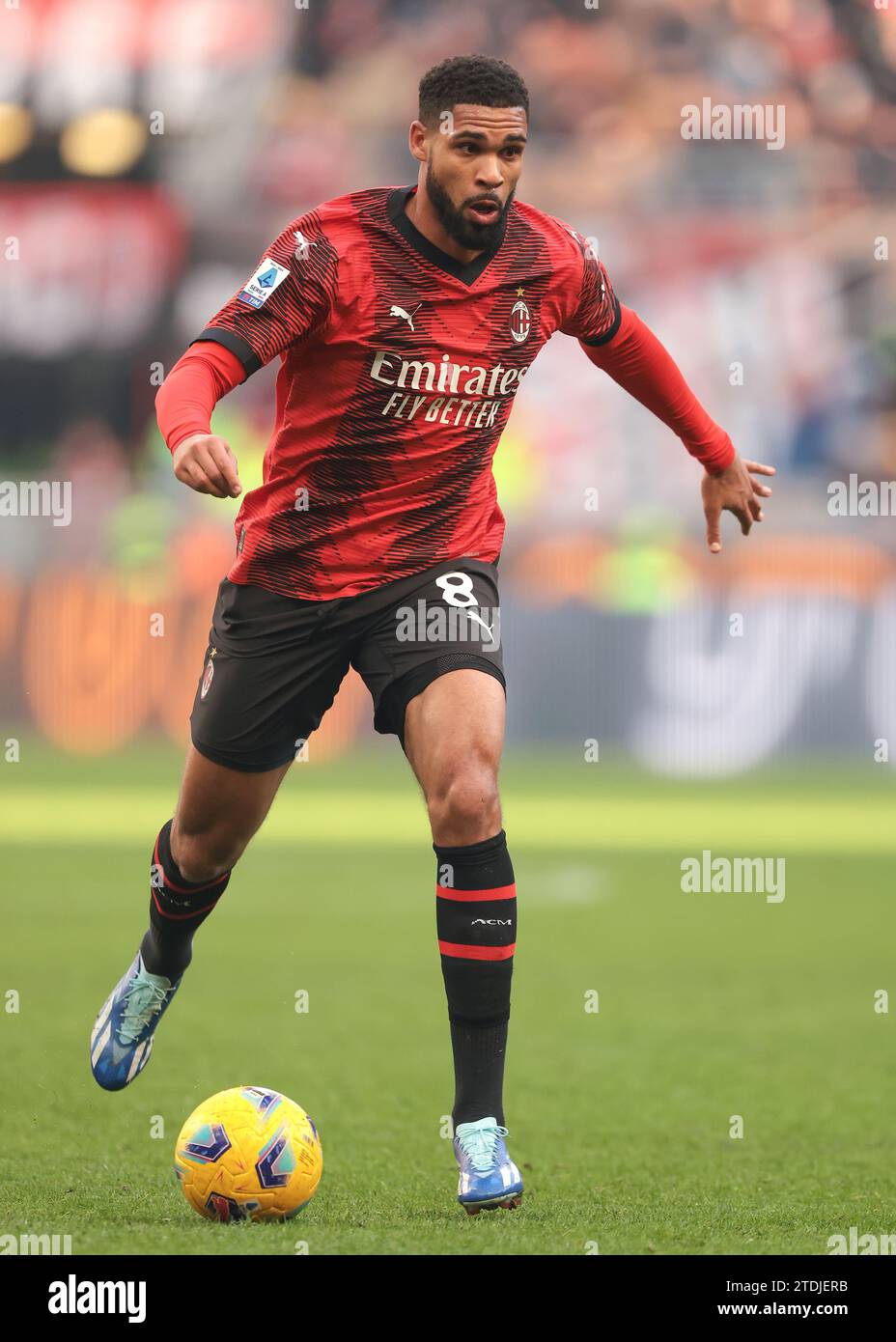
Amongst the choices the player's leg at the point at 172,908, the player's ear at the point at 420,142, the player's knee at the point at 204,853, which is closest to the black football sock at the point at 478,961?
the player's leg at the point at 172,908

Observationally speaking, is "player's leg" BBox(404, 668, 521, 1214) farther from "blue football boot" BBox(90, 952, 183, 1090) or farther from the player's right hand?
"blue football boot" BBox(90, 952, 183, 1090)

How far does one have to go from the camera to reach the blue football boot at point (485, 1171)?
4.17 metres

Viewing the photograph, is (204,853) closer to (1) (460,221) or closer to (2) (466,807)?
(2) (466,807)

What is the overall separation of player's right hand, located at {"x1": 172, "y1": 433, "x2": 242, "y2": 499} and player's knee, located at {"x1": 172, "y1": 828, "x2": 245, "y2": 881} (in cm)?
130

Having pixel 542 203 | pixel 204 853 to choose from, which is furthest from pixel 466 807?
pixel 542 203

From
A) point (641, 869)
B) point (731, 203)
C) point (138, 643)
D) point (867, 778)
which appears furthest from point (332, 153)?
point (641, 869)

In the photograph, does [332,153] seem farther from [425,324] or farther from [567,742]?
[425,324]

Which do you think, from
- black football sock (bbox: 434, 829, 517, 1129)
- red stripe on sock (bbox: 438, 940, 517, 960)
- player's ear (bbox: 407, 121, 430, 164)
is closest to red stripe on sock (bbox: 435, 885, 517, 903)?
black football sock (bbox: 434, 829, 517, 1129)

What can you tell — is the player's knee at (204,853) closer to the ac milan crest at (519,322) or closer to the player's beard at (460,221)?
the ac milan crest at (519,322)

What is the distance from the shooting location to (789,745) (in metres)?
21.0

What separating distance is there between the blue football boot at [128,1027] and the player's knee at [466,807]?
1.26m

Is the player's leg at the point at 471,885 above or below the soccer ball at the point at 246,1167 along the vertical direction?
above

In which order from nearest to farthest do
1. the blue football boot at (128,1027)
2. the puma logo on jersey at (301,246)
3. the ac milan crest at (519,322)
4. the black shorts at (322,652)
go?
the puma logo on jersey at (301,246)
the black shorts at (322,652)
the ac milan crest at (519,322)
the blue football boot at (128,1027)

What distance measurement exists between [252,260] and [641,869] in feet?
58.7
